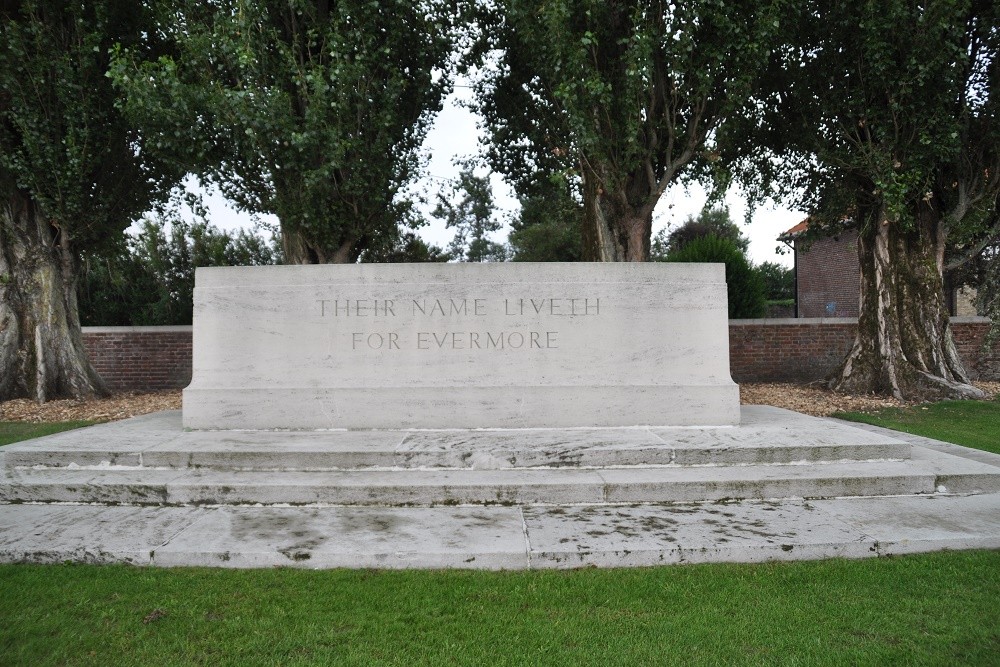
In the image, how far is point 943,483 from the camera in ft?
16.6

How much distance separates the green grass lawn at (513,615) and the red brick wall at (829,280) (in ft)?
85.8

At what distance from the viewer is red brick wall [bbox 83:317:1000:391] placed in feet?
44.9

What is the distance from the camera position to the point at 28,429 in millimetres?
8633

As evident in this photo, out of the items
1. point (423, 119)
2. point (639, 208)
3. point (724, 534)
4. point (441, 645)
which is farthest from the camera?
point (423, 119)

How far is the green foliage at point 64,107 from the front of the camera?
10.1 meters

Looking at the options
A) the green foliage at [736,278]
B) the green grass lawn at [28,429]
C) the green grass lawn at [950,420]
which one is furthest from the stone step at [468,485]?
the green foliage at [736,278]

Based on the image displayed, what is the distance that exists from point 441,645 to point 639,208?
8945 mm

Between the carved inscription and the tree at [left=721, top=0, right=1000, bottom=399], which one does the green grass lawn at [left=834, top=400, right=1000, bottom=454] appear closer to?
the tree at [left=721, top=0, right=1000, bottom=399]

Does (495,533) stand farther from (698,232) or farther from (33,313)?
(698,232)

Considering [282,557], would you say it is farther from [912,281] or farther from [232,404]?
[912,281]

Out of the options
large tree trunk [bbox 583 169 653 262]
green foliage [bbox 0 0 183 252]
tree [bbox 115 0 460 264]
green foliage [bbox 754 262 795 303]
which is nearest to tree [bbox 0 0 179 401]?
green foliage [bbox 0 0 183 252]

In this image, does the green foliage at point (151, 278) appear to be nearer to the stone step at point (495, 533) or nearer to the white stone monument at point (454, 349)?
the white stone monument at point (454, 349)

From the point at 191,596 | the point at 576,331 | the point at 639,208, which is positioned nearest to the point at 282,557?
the point at 191,596

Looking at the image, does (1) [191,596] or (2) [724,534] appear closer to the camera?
(1) [191,596]
